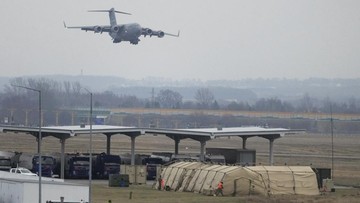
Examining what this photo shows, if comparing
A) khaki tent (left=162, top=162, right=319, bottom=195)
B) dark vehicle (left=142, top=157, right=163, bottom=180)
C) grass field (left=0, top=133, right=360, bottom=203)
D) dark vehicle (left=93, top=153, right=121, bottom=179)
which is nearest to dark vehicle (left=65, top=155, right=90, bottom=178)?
dark vehicle (left=93, top=153, right=121, bottom=179)

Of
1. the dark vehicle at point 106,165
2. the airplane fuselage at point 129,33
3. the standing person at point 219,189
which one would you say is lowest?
the standing person at point 219,189

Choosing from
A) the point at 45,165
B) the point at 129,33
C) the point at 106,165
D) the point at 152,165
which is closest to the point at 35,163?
the point at 45,165

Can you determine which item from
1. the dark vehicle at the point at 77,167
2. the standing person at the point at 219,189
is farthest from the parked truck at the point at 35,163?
the standing person at the point at 219,189

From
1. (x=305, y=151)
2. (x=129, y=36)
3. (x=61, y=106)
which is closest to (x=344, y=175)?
(x=305, y=151)

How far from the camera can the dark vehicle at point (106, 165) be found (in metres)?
76.4

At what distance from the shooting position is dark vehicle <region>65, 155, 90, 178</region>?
74.6 meters

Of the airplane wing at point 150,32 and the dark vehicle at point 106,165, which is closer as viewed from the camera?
the dark vehicle at point 106,165

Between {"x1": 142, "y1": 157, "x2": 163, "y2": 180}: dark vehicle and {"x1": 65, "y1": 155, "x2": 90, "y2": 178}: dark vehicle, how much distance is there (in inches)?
166

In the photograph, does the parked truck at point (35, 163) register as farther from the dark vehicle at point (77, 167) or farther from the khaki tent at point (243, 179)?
the khaki tent at point (243, 179)

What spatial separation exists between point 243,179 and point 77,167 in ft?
53.8

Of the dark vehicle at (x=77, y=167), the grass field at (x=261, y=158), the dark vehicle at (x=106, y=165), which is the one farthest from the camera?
the dark vehicle at (x=106, y=165)

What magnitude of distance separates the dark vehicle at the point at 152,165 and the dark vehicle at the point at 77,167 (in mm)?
4209

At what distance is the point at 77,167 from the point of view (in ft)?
245

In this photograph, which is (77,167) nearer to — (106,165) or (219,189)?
(106,165)
